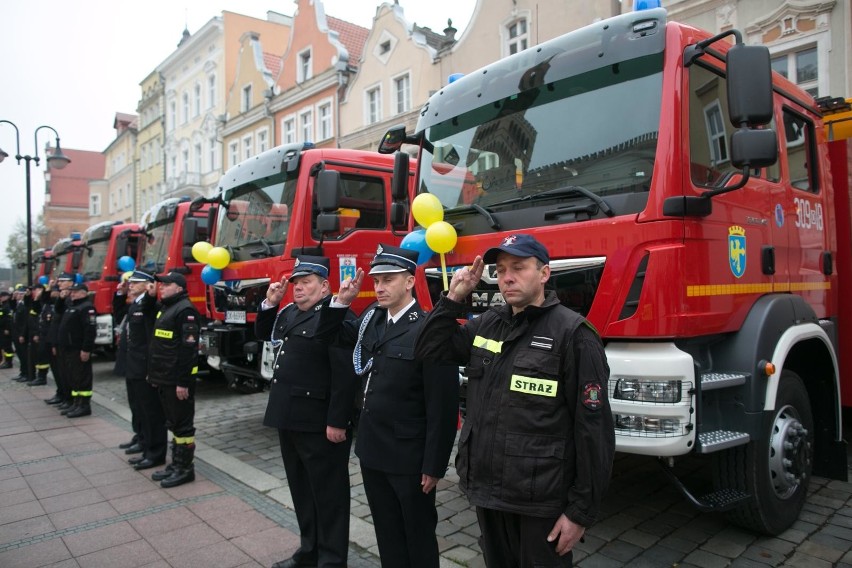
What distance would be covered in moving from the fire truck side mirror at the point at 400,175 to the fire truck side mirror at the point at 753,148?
2470 mm

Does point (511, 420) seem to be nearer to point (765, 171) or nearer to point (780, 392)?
point (780, 392)

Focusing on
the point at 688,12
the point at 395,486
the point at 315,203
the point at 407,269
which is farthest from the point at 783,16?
the point at 395,486

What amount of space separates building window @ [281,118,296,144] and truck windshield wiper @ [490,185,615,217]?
76.5 feet

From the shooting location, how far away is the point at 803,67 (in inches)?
408

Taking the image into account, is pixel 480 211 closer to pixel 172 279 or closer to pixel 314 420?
pixel 314 420

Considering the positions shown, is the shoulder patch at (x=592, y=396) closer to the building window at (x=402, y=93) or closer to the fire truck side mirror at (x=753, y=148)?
the fire truck side mirror at (x=753, y=148)

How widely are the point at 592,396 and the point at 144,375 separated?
499 cm

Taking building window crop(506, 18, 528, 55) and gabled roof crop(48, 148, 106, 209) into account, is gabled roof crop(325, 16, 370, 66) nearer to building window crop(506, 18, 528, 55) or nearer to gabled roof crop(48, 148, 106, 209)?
building window crop(506, 18, 528, 55)

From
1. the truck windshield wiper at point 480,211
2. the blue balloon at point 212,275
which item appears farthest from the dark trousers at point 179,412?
the truck windshield wiper at point 480,211

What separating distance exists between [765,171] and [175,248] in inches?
344

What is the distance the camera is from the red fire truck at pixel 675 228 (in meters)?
3.04

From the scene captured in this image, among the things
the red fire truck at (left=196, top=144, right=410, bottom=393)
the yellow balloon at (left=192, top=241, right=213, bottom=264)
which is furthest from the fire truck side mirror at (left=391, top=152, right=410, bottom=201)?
the yellow balloon at (left=192, top=241, right=213, bottom=264)

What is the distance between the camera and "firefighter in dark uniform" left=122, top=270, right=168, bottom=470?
225 inches

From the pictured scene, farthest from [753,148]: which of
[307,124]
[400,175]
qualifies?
[307,124]
